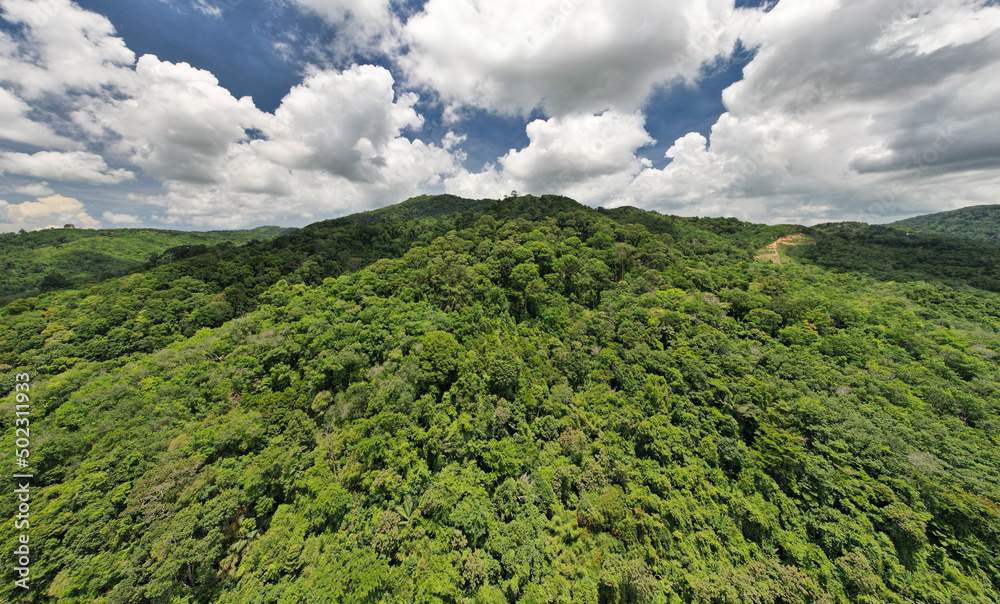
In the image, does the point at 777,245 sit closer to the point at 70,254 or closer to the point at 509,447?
the point at 509,447

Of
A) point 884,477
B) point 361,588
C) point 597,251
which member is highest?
point 597,251

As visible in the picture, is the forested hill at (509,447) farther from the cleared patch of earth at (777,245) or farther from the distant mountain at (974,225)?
the distant mountain at (974,225)

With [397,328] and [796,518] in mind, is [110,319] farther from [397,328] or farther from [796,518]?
[796,518]

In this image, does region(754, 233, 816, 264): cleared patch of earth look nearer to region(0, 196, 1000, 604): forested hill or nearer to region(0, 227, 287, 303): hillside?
region(0, 196, 1000, 604): forested hill

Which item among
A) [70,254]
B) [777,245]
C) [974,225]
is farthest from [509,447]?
[974,225]

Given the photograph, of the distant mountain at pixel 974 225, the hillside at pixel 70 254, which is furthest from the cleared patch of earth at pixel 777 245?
the hillside at pixel 70 254

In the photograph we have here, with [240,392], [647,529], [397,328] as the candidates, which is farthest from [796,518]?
[240,392]

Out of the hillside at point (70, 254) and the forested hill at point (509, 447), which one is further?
the hillside at point (70, 254)
